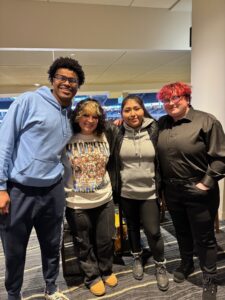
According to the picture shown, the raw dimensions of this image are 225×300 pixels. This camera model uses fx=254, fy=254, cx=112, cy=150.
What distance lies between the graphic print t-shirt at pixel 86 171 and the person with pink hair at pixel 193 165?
0.41 m

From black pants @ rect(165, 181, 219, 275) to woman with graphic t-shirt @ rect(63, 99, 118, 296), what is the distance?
1.45ft

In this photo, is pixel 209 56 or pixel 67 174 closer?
pixel 67 174

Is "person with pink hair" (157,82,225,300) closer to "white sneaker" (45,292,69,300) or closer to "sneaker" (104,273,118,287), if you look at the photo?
"sneaker" (104,273,118,287)

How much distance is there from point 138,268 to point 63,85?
1.47 m

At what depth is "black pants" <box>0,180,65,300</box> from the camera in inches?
53.1

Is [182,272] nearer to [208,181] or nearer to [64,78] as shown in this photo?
[208,181]

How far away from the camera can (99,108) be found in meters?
1.72

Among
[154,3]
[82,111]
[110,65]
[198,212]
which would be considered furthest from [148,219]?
[110,65]

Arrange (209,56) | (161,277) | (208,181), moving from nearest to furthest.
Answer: (208,181) < (161,277) < (209,56)

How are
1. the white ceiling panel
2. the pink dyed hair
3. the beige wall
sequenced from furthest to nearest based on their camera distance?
the white ceiling panel
the beige wall
the pink dyed hair

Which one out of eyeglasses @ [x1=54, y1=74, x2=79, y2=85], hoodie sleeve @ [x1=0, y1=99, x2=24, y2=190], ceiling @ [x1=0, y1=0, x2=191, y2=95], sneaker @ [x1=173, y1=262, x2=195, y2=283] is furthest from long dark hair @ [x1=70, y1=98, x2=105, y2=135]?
ceiling @ [x1=0, y1=0, x2=191, y2=95]

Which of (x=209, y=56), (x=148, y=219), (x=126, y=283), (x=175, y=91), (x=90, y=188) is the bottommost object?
(x=126, y=283)

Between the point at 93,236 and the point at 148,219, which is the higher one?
the point at 148,219

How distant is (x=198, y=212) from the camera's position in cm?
161
